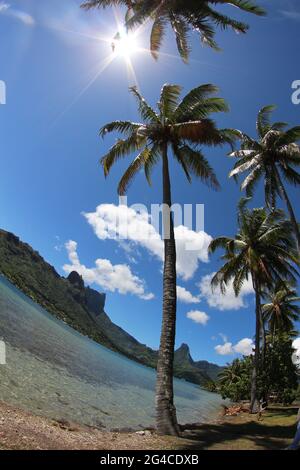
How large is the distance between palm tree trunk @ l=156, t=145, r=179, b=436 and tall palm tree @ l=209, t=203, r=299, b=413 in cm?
1344

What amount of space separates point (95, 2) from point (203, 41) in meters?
6.04

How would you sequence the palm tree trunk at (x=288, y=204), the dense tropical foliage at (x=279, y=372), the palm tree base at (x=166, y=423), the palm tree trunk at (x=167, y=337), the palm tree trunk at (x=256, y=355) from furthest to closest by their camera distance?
the dense tropical foliage at (x=279, y=372) → the palm tree trunk at (x=256, y=355) → the palm tree trunk at (x=288, y=204) → the palm tree trunk at (x=167, y=337) → the palm tree base at (x=166, y=423)

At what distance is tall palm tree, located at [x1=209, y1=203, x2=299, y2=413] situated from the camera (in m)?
28.2

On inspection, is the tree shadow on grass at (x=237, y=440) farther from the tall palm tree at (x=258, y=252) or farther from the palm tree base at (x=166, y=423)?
the tall palm tree at (x=258, y=252)

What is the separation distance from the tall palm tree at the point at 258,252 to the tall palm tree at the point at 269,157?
247 cm

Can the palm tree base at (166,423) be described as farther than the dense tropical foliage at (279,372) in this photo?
No

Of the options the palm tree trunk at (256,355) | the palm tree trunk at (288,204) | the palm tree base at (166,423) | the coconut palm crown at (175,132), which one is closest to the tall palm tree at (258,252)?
the palm tree trunk at (256,355)

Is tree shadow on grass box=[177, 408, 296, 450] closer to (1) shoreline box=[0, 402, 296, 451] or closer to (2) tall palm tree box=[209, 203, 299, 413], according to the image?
(1) shoreline box=[0, 402, 296, 451]

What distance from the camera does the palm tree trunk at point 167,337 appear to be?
13.1m

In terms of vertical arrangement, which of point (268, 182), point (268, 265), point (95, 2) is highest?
point (95, 2)
